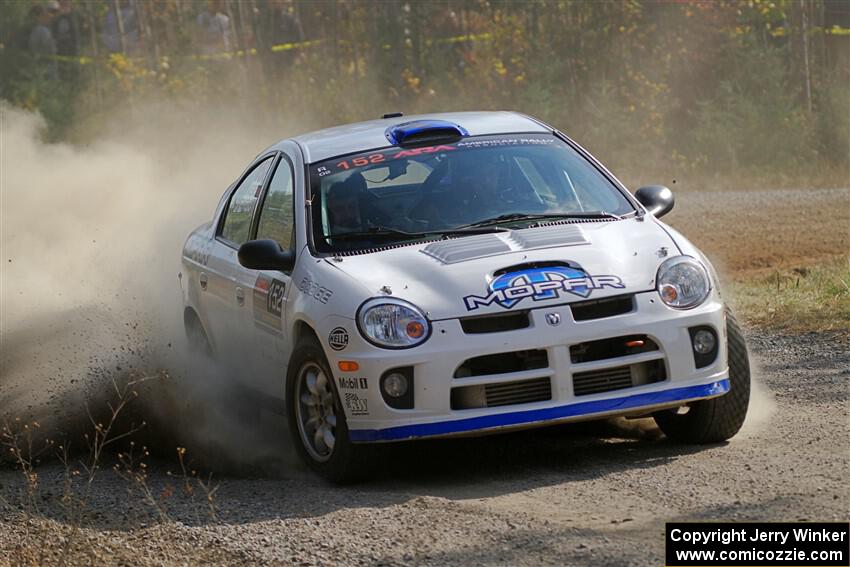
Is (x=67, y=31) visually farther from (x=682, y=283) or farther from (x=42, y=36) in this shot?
(x=682, y=283)

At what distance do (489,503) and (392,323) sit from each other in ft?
3.00

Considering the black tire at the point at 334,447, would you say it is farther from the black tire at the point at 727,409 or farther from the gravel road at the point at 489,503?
the black tire at the point at 727,409

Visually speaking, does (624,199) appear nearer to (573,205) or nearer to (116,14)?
(573,205)

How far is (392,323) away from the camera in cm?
633

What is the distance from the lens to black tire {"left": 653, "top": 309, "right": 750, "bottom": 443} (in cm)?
673

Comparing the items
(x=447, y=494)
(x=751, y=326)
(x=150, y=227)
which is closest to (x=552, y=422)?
(x=447, y=494)

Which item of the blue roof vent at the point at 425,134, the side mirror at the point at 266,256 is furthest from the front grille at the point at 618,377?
the blue roof vent at the point at 425,134

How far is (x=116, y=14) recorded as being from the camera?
28500mm

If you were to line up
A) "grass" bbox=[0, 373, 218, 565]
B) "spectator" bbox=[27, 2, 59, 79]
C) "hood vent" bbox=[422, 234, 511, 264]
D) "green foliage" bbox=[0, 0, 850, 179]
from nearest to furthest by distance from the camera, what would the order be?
"grass" bbox=[0, 373, 218, 565], "hood vent" bbox=[422, 234, 511, 264], "green foliage" bbox=[0, 0, 850, 179], "spectator" bbox=[27, 2, 59, 79]

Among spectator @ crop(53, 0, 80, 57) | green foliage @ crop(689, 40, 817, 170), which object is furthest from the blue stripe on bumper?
spectator @ crop(53, 0, 80, 57)

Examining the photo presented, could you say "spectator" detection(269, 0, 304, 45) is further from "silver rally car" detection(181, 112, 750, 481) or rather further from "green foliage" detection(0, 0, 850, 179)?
"silver rally car" detection(181, 112, 750, 481)

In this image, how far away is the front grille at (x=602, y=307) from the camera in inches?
250

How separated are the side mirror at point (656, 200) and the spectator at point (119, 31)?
2200 cm

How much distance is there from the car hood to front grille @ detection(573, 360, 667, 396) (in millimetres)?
333
